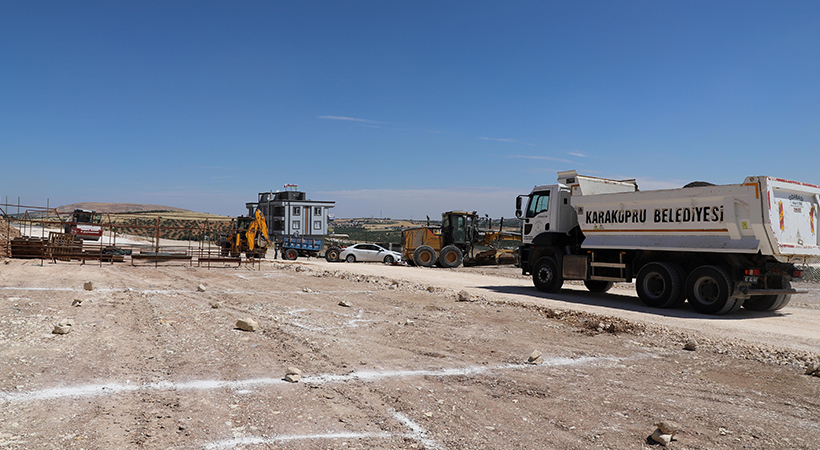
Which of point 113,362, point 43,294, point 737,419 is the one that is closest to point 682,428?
point 737,419

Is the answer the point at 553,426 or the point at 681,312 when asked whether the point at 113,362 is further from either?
the point at 681,312

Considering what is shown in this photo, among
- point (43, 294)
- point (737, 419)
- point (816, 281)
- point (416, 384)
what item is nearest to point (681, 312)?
point (737, 419)

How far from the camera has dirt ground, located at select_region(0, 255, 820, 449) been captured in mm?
4570

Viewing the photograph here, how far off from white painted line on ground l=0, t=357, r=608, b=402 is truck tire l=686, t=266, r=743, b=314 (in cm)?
652

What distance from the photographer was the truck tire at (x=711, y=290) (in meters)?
11.8

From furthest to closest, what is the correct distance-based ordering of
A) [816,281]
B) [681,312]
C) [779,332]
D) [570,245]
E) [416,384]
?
[816,281]
[570,245]
[681,312]
[779,332]
[416,384]

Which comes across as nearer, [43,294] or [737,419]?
[737,419]

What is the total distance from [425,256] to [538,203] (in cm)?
1316

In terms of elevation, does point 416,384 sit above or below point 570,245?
below

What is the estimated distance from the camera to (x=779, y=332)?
1009cm

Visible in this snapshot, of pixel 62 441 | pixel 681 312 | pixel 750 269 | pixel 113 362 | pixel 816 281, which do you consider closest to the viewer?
pixel 62 441

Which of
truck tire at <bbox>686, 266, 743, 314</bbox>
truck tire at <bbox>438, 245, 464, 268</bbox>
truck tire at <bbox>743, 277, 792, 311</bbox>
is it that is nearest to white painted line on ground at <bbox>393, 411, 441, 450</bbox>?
truck tire at <bbox>686, 266, 743, 314</bbox>

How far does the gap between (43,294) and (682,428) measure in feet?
45.6

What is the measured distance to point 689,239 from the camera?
41.3 feet
